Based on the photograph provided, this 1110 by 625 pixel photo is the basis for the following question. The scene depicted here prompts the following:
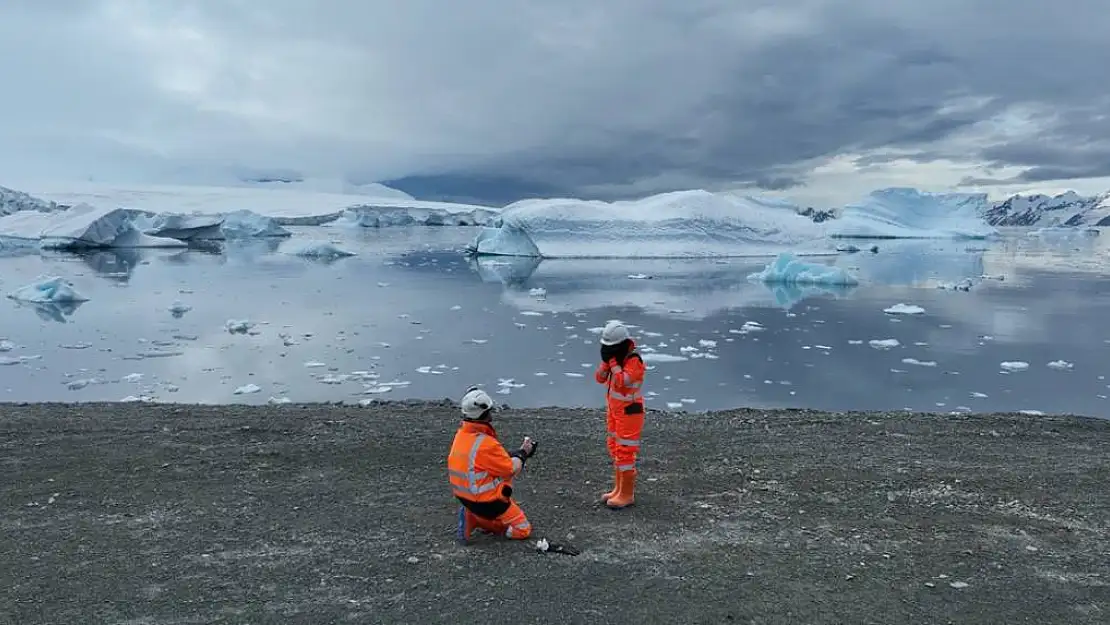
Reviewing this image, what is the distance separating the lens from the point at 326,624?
3.10 metres

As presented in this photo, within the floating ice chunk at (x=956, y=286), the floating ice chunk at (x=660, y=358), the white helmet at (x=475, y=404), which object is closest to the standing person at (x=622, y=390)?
the white helmet at (x=475, y=404)

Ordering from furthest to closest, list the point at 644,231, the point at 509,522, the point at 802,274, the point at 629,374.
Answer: the point at 644,231
the point at 802,274
the point at 629,374
the point at 509,522

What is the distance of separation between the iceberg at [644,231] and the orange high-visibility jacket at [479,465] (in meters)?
28.4

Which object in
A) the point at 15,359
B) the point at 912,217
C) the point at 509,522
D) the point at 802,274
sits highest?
the point at 912,217

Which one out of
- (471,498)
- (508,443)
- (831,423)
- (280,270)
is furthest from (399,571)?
(280,270)

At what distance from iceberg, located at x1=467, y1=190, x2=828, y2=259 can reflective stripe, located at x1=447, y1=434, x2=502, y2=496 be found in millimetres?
28375

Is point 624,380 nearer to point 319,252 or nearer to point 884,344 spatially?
point 884,344

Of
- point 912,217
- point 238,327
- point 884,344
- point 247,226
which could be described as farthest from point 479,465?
point 912,217

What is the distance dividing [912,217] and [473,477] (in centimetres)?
5515

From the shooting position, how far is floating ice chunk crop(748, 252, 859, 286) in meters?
20.3

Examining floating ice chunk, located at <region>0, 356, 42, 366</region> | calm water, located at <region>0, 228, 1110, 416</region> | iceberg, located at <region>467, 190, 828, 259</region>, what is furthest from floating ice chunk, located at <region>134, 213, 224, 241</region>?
floating ice chunk, located at <region>0, 356, 42, 366</region>

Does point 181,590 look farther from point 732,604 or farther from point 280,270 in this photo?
point 280,270

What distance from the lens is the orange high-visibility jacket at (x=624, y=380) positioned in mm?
4035

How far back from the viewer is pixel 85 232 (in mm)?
35031
